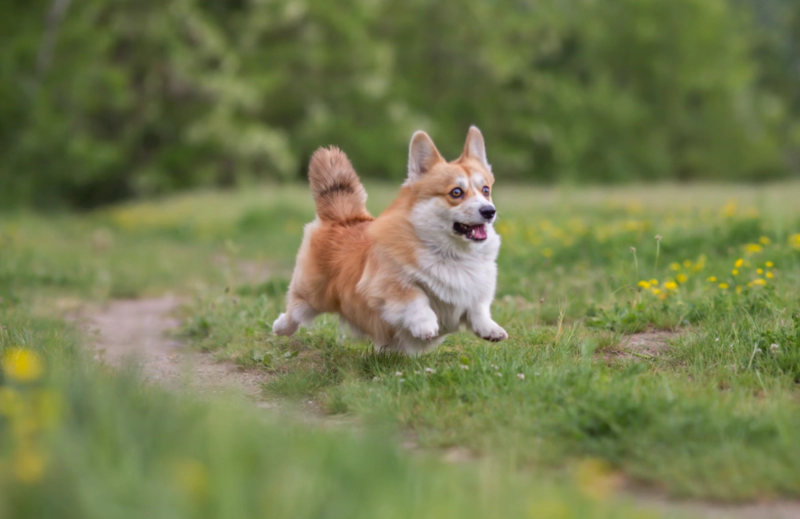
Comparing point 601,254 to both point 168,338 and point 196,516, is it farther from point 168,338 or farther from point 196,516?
point 196,516

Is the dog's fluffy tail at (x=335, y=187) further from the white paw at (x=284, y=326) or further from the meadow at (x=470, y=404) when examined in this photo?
the meadow at (x=470, y=404)

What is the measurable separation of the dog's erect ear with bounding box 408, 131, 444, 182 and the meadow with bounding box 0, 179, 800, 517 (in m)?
1.01

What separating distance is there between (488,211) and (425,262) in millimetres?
412

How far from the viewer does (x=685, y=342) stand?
4395mm

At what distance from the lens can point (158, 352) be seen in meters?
5.45

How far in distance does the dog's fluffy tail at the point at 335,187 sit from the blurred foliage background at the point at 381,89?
13.9 metres

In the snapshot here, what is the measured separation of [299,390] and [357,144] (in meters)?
20.8

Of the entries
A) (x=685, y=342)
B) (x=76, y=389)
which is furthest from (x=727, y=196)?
(x=76, y=389)

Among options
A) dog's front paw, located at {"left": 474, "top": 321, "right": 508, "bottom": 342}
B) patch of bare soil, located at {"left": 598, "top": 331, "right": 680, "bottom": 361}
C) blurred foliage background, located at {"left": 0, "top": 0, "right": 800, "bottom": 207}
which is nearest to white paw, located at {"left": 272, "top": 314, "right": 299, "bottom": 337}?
dog's front paw, located at {"left": 474, "top": 321, "right": 508, "bottom": 342}

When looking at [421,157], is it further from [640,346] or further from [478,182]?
[640,346]

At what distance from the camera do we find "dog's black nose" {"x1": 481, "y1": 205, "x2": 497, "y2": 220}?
13.4 ft

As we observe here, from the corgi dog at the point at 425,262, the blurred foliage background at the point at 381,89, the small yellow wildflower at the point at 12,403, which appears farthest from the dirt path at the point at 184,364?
the blurred foliage background at the point at 381,89

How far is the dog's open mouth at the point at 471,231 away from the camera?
4.19 metres

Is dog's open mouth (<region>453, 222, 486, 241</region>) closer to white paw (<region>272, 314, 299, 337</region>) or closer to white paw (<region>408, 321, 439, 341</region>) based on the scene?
white paw (<region>408, 321, 439, 341</region>)
